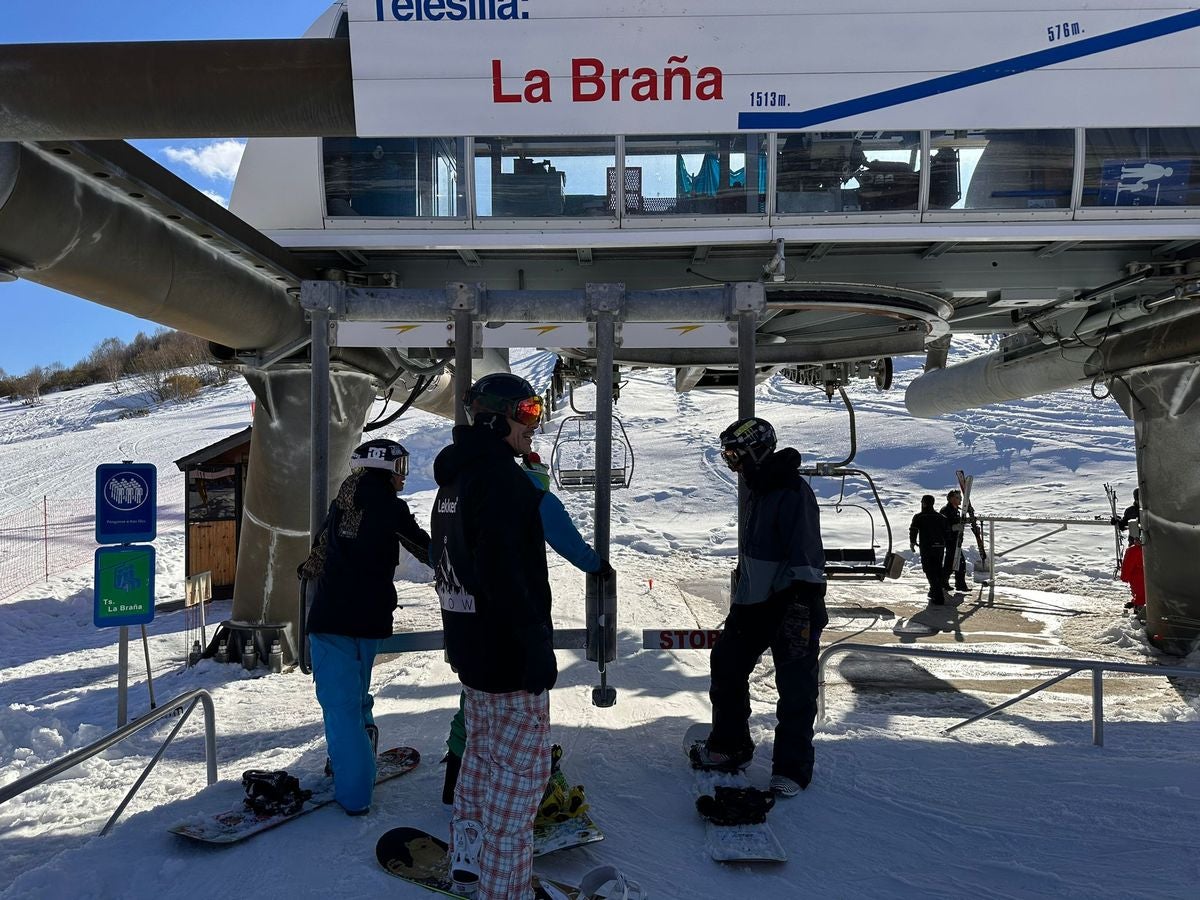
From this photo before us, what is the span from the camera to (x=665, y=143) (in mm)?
6422

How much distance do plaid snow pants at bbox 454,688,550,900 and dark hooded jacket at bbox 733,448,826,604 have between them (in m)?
1.62

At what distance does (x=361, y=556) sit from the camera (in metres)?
3.79

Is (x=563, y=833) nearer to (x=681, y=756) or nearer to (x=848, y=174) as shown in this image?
(x=681, y=756)

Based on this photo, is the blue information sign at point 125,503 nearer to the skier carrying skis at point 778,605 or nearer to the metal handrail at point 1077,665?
the skier carrying skis at point 778,605

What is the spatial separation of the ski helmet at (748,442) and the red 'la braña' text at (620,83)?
5.31ft

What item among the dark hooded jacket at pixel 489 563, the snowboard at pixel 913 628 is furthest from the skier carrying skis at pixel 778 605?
the snowboard at pixel 913 628

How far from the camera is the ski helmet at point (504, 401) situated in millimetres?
3064

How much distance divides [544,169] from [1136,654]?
321 inches

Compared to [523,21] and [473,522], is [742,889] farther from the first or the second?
[523,21]

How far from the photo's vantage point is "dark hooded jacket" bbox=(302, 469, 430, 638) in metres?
3.75

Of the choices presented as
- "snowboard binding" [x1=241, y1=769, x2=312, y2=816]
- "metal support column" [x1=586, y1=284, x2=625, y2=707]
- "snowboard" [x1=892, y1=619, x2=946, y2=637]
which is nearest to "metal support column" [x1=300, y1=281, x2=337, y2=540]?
"snowboard binding" [x1=241, y1=769, x2=312, y2=816]

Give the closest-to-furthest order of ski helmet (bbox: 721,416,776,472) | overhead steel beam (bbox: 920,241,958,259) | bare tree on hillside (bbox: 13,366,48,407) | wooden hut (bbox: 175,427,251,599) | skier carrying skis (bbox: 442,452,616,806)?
skier carrying skis (bbox: 442,452,616,806), ski helmet (bbox: 721,416,776,472), overhead steel beam (bbox: 920,241,958,259), wooden hut (bbox: 175,427,251,599), bare tree on hillside (bbox: 13,366,48,407)

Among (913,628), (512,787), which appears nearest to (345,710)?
(512,787)

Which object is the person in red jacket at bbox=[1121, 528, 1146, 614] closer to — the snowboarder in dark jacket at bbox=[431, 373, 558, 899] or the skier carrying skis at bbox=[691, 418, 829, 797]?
the skier carrying skis at bbox=[691, 418, 829, 797]
